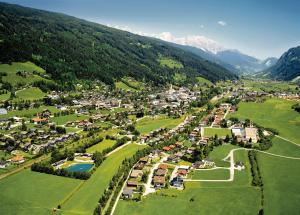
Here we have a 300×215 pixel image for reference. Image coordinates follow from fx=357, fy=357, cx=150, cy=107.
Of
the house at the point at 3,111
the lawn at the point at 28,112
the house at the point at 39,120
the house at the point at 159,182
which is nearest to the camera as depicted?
the house at the point at 159,182

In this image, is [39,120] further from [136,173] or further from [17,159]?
[136,173]

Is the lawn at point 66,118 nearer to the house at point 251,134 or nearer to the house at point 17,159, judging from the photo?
the house at point 17,159

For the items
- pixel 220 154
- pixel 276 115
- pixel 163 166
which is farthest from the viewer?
pixel 276 115

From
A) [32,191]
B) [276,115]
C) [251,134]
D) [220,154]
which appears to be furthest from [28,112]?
[276,115]

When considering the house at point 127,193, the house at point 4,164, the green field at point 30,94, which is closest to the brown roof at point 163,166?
the house at point 127,193

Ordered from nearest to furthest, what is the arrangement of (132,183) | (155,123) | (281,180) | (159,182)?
(132,183)
(159,182)
(281,180)
(155,123)

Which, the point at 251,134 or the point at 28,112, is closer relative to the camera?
the point at 251,134

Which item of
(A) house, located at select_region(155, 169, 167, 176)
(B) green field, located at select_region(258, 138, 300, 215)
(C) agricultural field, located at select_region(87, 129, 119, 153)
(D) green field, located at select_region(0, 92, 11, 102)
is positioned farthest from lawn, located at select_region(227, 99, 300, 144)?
(D) green field, located at select_region(0, 92, 11, 102)

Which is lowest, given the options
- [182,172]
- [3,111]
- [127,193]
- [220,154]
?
[127,193]
